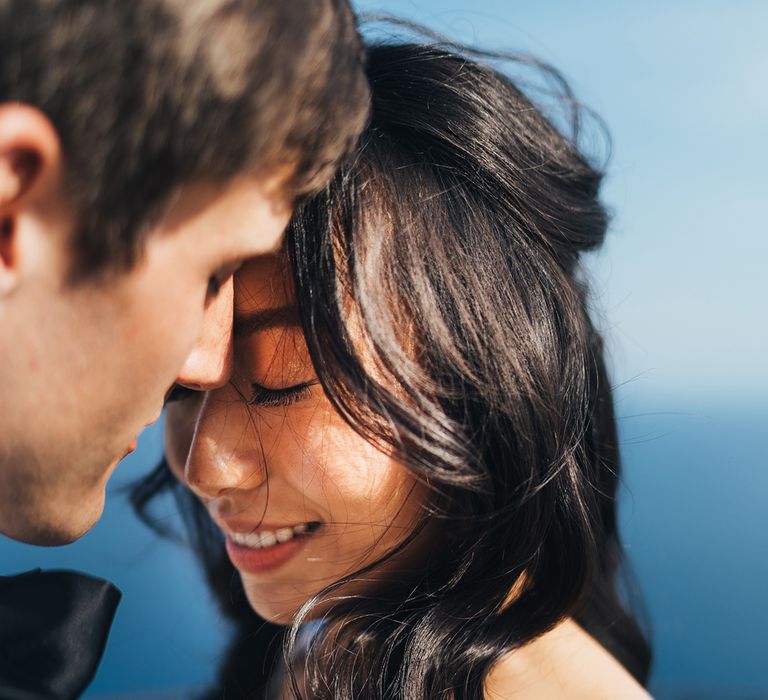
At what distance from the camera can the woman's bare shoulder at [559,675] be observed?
3.46 feet

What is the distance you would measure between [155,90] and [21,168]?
126 millimetres

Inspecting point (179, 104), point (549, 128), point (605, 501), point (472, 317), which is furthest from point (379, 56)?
point (605, 501)

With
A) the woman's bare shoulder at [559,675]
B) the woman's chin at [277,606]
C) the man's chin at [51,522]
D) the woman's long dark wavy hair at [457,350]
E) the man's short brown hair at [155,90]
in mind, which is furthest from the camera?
the woman's chin at [277,606]

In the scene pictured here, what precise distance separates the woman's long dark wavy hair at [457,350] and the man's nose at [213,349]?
0.09 m

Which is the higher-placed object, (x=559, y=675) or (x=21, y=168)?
(x=21, y=168)

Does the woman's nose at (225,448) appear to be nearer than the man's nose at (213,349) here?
No

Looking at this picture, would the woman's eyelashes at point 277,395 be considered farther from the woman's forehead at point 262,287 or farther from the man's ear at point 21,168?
the man's ear at point 21,168

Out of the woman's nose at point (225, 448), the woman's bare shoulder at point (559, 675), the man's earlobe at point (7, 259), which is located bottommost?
the woman's bare shoulder at point (559, 675)

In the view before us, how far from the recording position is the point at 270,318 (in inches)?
38.2

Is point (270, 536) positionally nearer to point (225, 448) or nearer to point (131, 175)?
point (225, 448)

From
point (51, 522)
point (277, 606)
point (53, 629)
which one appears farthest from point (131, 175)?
point (277, 606)

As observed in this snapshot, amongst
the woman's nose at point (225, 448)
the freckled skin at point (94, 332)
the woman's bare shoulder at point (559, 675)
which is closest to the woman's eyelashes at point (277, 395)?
the woman's nose at point (225, 448)

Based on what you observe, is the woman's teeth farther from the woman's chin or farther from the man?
the man

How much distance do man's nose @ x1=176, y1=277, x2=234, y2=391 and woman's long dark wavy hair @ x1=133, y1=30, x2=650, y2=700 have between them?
0.31 ft
